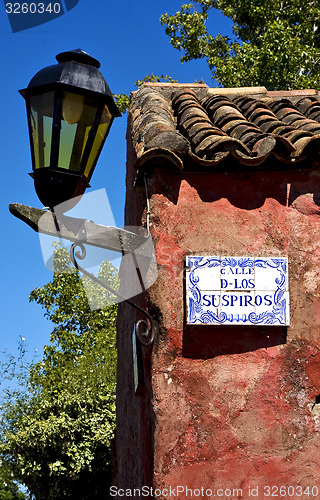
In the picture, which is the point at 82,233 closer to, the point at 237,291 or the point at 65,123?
the point at 65,123

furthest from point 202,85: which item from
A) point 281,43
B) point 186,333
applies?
point 281,43

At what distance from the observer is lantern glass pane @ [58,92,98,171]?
3.56m

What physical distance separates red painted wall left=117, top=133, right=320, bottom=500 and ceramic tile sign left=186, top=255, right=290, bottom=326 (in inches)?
3.3

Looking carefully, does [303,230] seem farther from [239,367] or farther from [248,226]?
[239,367]

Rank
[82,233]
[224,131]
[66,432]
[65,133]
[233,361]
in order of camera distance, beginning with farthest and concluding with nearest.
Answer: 1. [66,432]
2. [224,131]
3. [233,361]
4. [82,233]
5. [65,133]

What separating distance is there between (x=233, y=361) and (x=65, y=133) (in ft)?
6.20

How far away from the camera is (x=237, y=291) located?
14.5 ft

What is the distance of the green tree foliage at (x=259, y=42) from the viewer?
13.8 metres

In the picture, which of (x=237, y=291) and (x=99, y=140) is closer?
(x=99, y=140)

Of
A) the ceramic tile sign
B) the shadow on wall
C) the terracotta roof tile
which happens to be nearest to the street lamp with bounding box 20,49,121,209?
the terracotta roof tile

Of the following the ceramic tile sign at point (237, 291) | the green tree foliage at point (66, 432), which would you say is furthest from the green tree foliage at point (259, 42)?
the ceramic tile sign at point (237, 291)

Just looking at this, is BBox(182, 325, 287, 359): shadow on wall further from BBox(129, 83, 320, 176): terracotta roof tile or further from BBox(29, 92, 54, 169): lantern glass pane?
BBox(29, 92, 54, 169): lantern glass pane

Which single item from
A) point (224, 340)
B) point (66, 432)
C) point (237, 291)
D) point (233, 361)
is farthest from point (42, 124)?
point (66, 432)

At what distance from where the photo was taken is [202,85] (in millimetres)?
6730
